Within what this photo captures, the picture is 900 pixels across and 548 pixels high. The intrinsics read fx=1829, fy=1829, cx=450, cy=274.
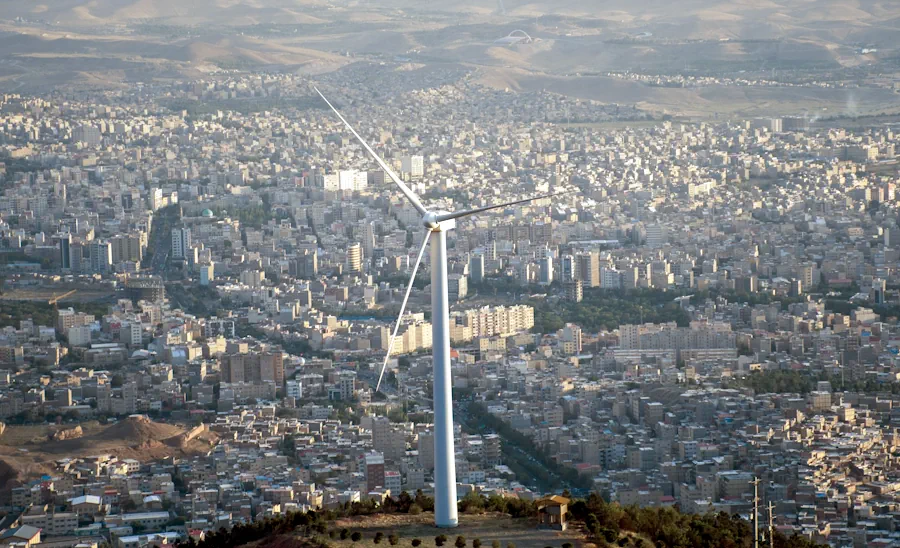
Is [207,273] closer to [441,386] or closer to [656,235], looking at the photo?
[656,235]

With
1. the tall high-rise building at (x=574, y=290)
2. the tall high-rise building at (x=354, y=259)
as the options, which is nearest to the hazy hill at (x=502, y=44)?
the tall high-rise building at (x=354, y=259)

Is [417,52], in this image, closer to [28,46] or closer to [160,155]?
[28,46]

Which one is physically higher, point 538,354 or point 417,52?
point 417,52

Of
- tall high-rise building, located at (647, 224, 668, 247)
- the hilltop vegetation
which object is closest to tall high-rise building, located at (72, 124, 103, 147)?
tall high-rise building, located at (647, 224, 668, 247)

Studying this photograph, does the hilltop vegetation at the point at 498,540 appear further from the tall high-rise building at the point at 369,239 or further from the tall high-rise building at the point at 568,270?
the tall high-rise building at the point at 369,239

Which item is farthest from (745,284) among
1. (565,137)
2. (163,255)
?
(565,137)

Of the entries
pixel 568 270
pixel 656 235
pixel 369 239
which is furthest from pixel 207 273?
pixel 656 235
